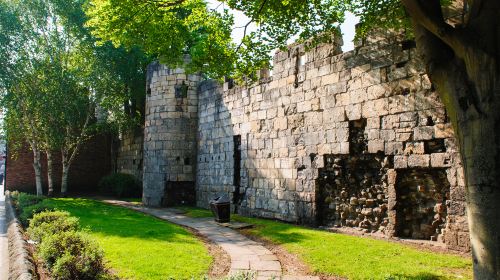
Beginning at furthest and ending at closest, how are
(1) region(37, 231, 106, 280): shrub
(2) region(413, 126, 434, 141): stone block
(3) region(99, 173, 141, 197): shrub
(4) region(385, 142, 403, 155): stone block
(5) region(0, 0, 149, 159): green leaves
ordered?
(3) region(99, 173, 141, 197): shrub
(5) region(0, 0, 149, 159): green leaves
(4) region(385, 142, 403, 155): stone block
(2) region(413, 126, 434, 141): stone block
(1) region(37, 231, 106, 280): shrub

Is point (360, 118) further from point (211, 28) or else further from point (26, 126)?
point (26, 126)

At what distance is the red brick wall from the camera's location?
2320cm

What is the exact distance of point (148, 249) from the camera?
25.6ft

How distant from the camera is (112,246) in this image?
319 inches

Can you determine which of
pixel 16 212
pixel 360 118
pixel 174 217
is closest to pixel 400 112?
pixel 360 118

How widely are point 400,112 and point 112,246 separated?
268 inches

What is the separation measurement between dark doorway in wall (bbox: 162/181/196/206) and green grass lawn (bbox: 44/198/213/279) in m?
4.59

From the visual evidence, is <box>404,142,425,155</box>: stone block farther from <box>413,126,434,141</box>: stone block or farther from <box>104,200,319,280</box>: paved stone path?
<box>104,200,319,280</box>: paved stone path

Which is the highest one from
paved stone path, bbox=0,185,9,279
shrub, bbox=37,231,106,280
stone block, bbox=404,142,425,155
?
stone block, bbox=404,142,425,155

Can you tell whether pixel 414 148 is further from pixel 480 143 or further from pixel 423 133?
pixel 480 143

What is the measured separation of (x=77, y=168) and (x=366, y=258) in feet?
71.4

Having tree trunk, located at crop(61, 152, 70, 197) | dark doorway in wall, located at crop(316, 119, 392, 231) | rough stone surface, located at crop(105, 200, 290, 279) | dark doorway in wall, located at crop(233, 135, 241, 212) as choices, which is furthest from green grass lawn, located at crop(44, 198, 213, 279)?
tree trunk, located at crop(61, 152, 70, 197)

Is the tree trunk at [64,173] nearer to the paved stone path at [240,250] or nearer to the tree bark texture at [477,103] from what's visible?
the paved stone path at [240,250]

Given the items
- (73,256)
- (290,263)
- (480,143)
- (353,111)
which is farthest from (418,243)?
(73,256)
